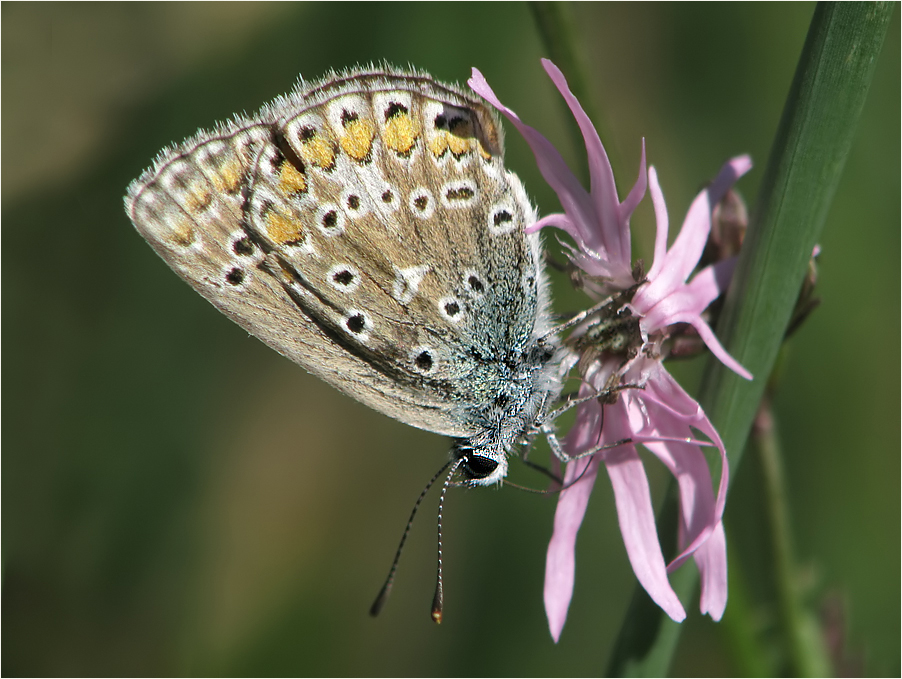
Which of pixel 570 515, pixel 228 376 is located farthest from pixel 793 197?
pixel 228 376

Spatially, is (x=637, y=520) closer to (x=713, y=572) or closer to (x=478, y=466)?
(x=713, y=572)

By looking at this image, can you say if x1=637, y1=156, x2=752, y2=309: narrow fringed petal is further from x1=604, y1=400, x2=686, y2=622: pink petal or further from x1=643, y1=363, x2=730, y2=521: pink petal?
x1=604, y1=400, x2=686, y2=622: pink petal

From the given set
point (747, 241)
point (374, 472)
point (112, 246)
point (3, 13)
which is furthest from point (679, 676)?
point (3, 13)

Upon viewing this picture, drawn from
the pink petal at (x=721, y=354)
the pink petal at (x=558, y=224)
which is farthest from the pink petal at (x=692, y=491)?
the pink petal at (x=558, y=224)

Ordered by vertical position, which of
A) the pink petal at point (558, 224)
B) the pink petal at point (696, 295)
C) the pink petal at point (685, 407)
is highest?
the pink petal at point (558, 224)

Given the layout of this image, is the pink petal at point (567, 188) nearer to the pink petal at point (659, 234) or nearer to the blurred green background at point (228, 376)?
the pink petal at point (659, 234)

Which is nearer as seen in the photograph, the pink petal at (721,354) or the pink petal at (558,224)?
the pink petal at (721,354)

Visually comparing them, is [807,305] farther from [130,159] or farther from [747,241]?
[130,159]

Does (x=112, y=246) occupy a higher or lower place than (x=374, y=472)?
higher
